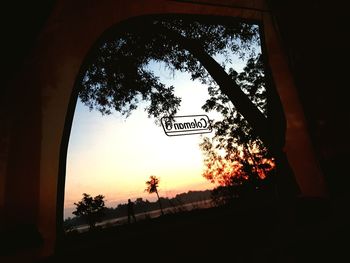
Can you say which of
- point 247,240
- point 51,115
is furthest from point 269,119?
point 51,115

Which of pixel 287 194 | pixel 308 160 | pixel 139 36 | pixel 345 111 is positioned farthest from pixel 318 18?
pixel 139 36

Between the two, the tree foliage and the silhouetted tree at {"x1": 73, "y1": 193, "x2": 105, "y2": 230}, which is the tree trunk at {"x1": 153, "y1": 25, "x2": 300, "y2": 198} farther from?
the silhouetted tree at {"x1": 73, "y1": 193, "x2": 105, "y2": 230}

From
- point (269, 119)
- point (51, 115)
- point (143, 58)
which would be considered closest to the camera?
point (51, 115)

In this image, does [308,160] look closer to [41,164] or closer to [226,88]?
[226,88]

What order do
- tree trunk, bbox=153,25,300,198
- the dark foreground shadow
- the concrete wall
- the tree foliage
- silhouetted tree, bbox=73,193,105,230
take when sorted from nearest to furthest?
the dark foreground shadow < the concrete wall < tree trunk, bbox=153,25,300,198 < the tree foliage < silhouetted tree, bbox=73,193,105,230

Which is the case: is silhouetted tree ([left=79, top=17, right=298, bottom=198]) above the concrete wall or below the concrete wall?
above

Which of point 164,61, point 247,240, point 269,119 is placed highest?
point 164,61

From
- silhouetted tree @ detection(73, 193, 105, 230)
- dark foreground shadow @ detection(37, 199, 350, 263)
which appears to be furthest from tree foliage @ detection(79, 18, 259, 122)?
silhouetted tree @ detection(73, 193, 105, 230)

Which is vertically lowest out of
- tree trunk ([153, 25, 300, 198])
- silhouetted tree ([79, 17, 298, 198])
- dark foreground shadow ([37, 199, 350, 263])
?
dark foreground shadow ([37, 199, 350, 263])

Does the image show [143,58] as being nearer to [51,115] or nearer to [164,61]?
[164,61]

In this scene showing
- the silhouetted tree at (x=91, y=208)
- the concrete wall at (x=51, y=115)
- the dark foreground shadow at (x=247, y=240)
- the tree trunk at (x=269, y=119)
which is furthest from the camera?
the silhouetted tree at (x=91, y=208)

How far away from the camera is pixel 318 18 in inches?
114

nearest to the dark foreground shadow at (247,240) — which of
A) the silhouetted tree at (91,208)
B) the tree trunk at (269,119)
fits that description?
the tree trunk at (269,119)

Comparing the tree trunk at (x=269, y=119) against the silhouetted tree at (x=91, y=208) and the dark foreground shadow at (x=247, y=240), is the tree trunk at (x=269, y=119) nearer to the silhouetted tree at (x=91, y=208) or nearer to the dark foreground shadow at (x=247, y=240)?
the dark foreground shadow at (x=247, y=240)
